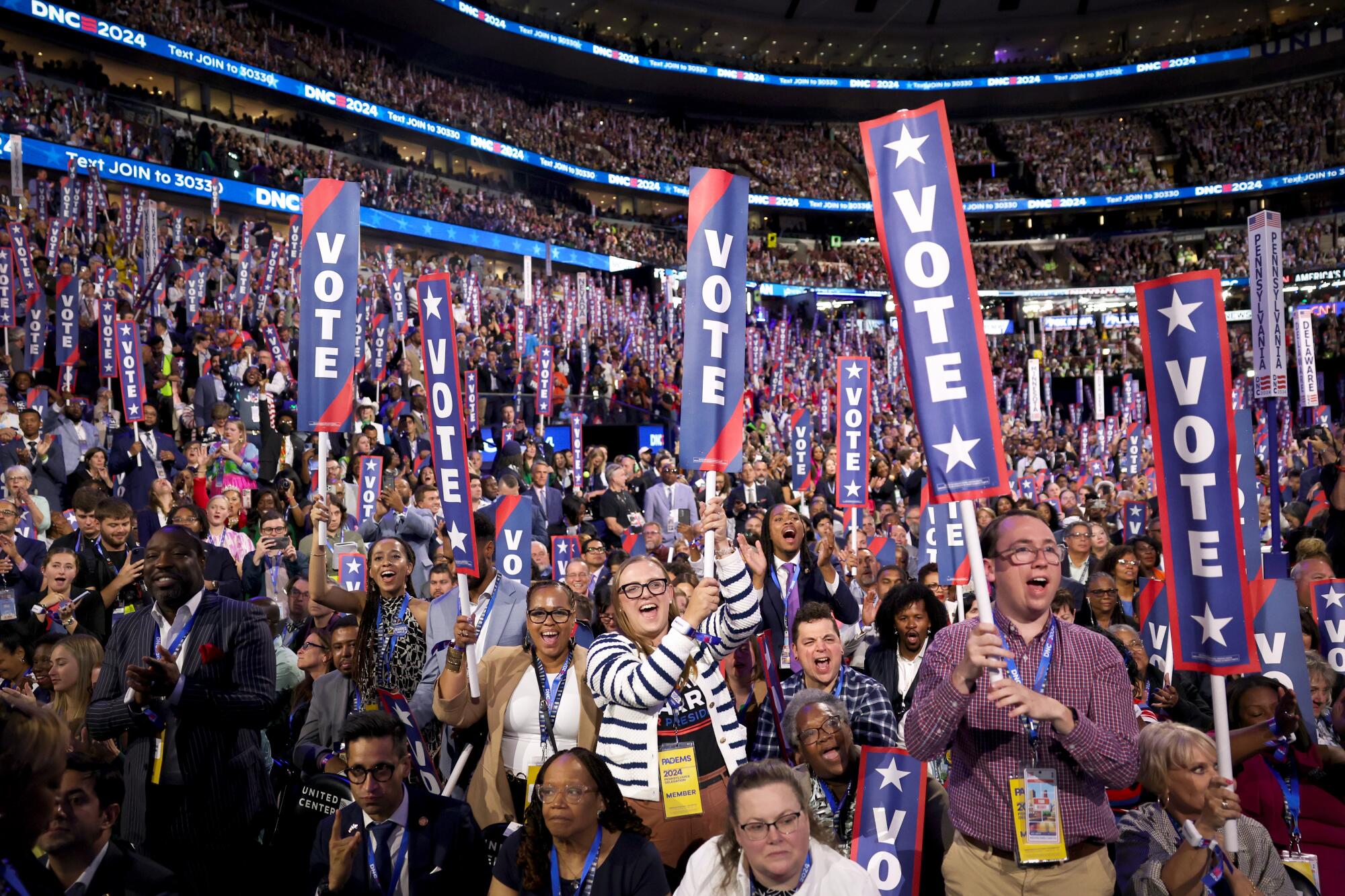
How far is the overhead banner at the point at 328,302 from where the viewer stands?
18.4ft

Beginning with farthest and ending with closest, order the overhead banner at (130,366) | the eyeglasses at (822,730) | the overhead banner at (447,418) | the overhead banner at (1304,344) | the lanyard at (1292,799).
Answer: the overhead banner at (1304,344) → the overhead banner at (130,366) → the overhead banner at (447,418) → the lanyard at (1292,799) → the eyeglasses at (822,730)

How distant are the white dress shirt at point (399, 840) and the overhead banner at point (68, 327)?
31.8 feet

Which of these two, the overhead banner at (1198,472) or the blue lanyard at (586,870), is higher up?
the overhead banner at (1198,472)

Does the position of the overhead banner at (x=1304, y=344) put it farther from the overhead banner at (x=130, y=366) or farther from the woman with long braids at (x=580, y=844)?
the overhead banner at (x=130, y=366)

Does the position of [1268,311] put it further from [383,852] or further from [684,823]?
[383,852]

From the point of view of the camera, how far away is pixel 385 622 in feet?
16.9

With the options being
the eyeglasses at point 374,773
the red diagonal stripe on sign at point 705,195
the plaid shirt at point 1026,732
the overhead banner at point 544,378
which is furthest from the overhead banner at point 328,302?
the overhead banner at point 544,378

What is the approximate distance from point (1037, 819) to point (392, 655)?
3.15 meters

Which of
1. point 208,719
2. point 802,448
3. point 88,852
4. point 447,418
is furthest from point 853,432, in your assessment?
point 88,852

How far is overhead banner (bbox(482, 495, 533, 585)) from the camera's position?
255 inches

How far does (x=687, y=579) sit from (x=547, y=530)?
6.58 meters

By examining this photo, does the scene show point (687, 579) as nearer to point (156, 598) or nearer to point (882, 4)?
point (156, 598)

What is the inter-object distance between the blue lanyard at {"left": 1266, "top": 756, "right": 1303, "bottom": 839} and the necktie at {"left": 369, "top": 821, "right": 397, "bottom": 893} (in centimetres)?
306

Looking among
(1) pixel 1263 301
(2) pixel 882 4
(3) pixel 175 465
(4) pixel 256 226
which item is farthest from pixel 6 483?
(2) pixel 882 4
